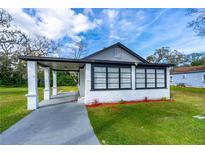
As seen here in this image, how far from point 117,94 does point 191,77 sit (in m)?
→ 20.9

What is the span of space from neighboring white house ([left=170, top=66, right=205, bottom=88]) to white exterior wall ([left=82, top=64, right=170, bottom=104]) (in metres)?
16.0

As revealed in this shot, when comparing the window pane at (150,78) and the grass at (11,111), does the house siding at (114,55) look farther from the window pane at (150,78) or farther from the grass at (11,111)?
the grass at (11,111)

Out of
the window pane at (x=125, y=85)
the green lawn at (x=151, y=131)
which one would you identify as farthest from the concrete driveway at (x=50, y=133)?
the window pane at (x=125, y=85)

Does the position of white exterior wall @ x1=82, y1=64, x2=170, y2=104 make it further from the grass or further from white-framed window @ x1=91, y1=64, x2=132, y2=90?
the grass

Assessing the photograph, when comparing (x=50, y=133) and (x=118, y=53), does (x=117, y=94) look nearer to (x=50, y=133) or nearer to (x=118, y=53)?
(x=118, y=53)

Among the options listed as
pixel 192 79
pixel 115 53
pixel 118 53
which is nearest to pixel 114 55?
pixel 115 53

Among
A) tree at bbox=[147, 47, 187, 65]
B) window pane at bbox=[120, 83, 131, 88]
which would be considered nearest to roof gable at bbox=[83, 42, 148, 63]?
window pane at bbox=[120, 83, 131, 88]

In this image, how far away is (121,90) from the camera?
10.8 meters

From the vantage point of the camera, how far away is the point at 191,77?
2612 cm

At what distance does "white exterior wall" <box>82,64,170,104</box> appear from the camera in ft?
32.8

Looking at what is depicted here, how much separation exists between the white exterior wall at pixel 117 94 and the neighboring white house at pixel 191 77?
1599cm

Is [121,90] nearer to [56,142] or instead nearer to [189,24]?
[56,142]

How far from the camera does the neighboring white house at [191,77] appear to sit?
2411 cm
